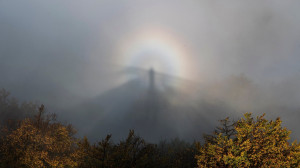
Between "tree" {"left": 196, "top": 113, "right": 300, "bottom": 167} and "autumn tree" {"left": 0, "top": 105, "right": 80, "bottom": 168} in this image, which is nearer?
"tree" {"left": 196, "top": 113, "right": 300, "bottom": 167}

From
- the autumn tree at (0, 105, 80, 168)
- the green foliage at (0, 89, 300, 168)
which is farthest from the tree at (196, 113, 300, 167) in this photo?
the autumn tree at (0, 105, 80, 168)

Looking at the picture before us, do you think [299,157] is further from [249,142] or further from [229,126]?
[229,126]

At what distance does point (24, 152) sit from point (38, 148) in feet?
7.31

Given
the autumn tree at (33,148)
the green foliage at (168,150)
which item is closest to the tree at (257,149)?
the green foliage at (168,150)

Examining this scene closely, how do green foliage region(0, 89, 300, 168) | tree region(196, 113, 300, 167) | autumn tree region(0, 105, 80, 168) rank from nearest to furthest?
green foliage region(0, 89, 300, 168)
tree region(196, 113, 300, 167)
autumn tree region(0, 105, 80, 168)

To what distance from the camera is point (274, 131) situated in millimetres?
21234

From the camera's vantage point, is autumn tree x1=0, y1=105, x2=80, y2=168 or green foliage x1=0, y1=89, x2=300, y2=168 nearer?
green foliage x1=0, y1=89, x2=300, y2=168

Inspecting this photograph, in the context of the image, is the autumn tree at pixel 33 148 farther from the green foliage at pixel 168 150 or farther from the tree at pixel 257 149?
the tree at pixel 257 149

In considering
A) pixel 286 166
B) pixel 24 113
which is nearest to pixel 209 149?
pixel 286 166

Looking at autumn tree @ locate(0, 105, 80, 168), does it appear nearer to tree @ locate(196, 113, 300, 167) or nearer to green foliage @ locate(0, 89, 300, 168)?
green foliage @ locate(0, 89, 300, 168)

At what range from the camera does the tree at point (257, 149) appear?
20.0m

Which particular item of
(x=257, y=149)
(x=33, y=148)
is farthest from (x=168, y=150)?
(x=33, y=148)

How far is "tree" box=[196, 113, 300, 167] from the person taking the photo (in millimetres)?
19969

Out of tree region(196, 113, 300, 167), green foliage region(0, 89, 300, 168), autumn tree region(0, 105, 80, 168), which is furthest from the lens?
autumn tree region(0, 105, 80, 168)
